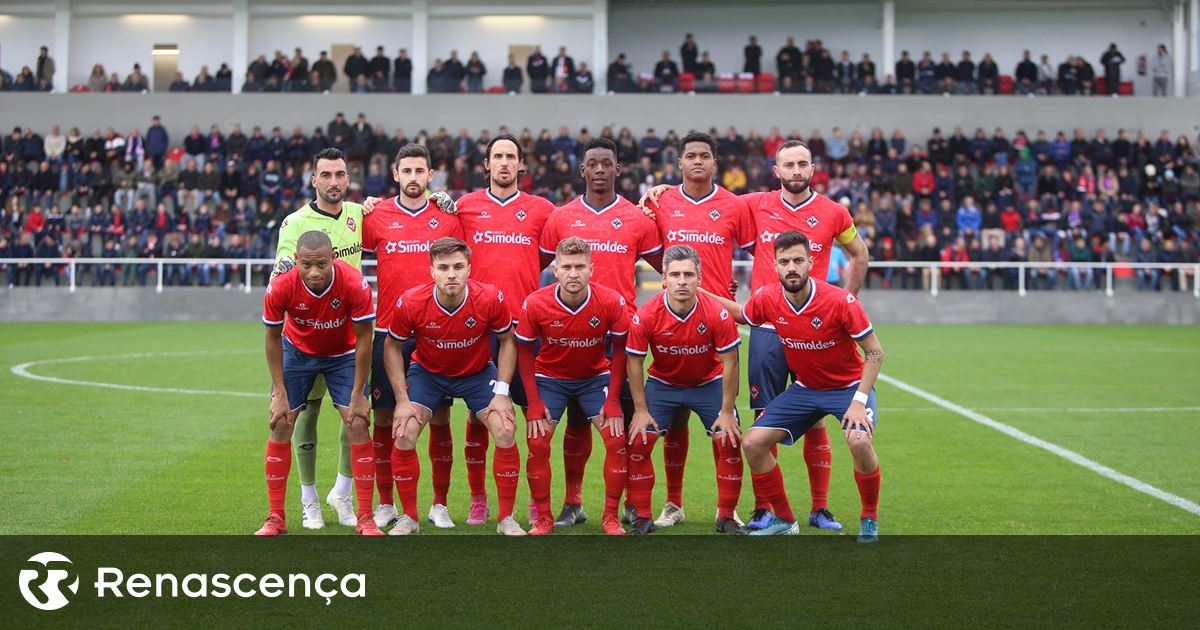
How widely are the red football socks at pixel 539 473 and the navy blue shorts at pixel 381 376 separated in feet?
2.18

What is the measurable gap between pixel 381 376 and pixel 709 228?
2.18 metres

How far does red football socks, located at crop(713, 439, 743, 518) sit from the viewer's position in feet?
22.7

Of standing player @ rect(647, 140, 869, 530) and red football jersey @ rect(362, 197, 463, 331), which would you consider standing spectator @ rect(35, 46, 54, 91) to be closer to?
red football jersey @ rect(362, 197, 463, 331)

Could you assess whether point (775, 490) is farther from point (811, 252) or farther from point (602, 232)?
point (602, 232)

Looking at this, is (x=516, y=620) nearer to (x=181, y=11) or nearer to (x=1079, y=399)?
(x=1079, y=399)

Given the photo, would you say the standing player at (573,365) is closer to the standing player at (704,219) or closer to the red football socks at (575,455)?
the red football socks at (575,455)

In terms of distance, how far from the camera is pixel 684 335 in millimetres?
7035

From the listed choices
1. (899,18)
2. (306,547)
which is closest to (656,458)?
(306,547)

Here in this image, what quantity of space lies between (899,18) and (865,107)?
5241mm

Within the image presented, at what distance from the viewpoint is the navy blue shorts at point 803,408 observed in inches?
267

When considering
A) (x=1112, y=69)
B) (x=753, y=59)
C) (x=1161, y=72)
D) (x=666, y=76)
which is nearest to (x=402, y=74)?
(x=666, y=76)

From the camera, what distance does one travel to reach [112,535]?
6.31 meters

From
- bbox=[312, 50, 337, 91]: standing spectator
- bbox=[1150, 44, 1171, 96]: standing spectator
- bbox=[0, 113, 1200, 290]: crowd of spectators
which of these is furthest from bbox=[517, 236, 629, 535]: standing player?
bbox=[1150, 44, 1171, 96]: standing spectator

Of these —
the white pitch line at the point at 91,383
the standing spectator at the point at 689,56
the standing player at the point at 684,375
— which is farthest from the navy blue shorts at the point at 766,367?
the standing spectator at the point at 689,56
